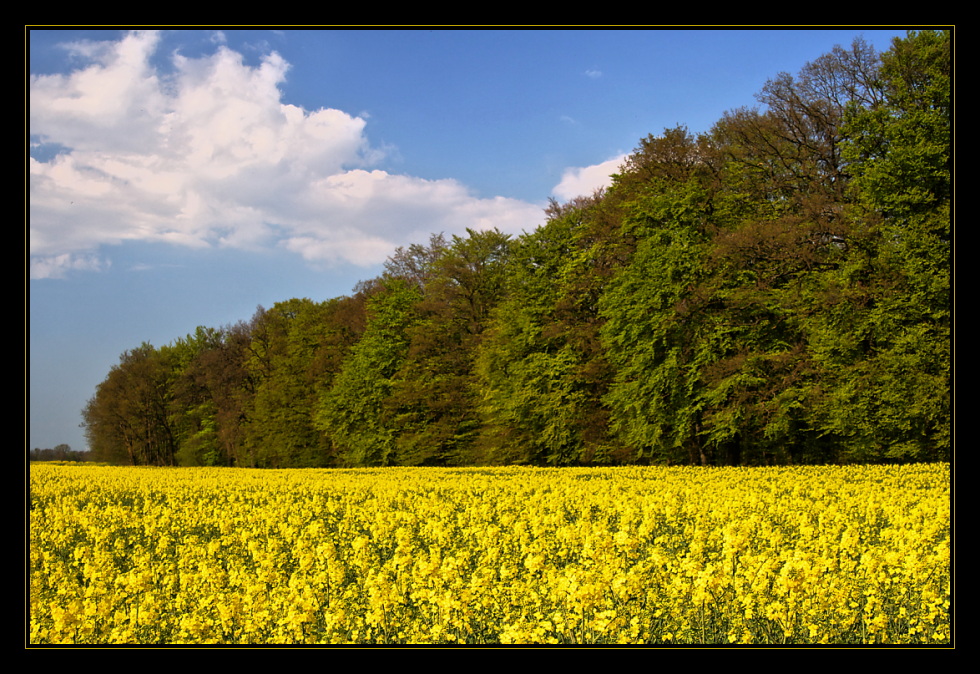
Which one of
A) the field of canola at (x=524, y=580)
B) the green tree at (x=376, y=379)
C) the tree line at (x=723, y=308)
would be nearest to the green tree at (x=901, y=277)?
the tree line at (x=723, y=308)

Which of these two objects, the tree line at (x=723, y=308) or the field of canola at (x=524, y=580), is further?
the tree line at (x=723, y=308)

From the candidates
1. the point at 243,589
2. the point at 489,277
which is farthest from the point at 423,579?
the point at 489,277

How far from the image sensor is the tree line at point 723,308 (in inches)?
833

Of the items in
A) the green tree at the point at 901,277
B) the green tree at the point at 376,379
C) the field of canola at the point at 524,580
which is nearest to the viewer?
the field of canola at the point at 524,580

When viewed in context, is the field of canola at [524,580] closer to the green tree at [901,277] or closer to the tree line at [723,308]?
the green tree at [901,277]

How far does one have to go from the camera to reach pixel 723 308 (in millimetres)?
25531

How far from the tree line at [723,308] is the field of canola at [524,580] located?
1211 centimetres

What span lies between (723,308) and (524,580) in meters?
20.4

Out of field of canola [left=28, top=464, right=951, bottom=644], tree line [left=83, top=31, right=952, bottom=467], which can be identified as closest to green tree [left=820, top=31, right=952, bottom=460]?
tree line [left=83, top=31, right=952, bottom=467]

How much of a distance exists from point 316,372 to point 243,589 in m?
41.1

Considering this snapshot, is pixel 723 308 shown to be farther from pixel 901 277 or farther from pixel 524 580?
pixel 524 580

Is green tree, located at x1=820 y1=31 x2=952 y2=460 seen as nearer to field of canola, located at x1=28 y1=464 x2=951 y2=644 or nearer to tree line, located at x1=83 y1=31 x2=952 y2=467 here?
tree line, located at x1=83 y1=31 x2=952 y2=467

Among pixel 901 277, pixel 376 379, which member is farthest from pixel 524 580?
pixel 376 379

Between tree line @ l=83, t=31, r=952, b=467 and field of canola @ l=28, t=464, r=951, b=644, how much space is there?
12.1 metres
